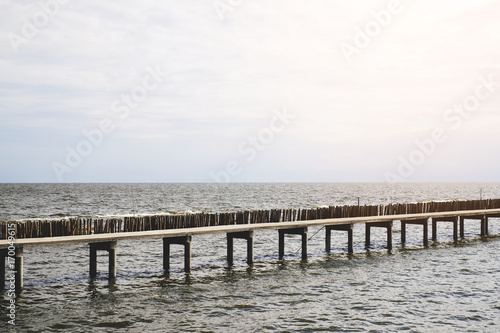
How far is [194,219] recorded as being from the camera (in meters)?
27.2

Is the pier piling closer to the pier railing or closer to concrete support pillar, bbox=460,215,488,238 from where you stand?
the pier railing

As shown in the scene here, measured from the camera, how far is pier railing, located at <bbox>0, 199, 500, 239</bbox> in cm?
2238

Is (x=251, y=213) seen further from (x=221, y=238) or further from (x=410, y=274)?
(x=221, y=238)

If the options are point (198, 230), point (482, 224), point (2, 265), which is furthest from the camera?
point (482, 224)

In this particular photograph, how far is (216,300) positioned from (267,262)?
8.90 m

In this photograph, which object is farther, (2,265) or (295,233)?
(295,233)

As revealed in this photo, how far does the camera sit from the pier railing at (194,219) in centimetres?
2238

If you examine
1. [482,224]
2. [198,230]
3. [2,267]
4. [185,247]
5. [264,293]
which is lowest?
[264,293]

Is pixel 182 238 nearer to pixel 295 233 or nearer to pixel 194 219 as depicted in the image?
pixel 194 219

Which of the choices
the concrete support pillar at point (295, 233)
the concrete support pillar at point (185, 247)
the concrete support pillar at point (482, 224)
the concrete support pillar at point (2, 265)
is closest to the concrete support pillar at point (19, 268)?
the concrete support pillar at point (2, 265)

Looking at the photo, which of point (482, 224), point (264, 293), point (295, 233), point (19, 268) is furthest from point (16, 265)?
point (482, 224)

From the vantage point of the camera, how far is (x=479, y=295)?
76.0ft

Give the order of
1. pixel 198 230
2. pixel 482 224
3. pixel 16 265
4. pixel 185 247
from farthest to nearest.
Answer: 1. pixel 482 224
2. pixel 185 247
3. pixel 198 230
4. pixel 16 265

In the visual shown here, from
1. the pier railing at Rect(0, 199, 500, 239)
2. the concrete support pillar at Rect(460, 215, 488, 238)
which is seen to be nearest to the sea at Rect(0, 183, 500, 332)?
the pier railing at Rect(0, 199, 500, 239)
